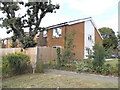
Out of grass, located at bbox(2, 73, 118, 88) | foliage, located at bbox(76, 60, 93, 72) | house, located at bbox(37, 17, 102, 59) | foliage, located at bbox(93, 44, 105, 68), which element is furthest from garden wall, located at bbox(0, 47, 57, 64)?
foliage, located at bbox(93, 44, 105, 68)

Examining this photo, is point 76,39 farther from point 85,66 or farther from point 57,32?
point 85,66

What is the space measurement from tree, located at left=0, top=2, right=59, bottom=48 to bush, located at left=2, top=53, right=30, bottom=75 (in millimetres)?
7615

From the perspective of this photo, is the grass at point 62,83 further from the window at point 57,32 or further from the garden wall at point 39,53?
the window at point 57,32

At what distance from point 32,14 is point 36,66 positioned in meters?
10.5

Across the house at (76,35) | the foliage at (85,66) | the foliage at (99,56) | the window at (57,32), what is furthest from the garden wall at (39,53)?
the foliage at (99,56)

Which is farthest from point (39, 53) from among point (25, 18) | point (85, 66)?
point (25, 18)

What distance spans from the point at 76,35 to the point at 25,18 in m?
8.28

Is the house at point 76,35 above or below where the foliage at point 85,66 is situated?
above

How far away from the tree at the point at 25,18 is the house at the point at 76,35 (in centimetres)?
344

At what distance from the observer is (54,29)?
27094 millimetres

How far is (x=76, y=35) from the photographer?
26.5 meters

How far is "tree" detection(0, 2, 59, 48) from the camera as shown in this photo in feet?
70.9

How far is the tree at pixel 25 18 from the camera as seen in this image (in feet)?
70.9

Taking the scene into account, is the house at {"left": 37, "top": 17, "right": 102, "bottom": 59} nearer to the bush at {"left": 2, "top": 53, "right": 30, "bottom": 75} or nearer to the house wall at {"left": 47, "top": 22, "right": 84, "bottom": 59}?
the house wall at {"left": 47, "top": 22, "right": 84, "bottom": 59}
